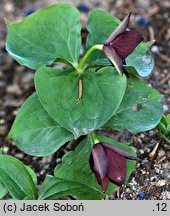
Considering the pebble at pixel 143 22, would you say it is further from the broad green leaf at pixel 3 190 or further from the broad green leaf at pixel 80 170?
the broad green leaf at pixel 3 190

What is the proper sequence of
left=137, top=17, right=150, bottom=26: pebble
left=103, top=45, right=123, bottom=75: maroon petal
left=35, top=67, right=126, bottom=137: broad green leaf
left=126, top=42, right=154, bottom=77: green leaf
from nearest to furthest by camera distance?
left=103, top=45, right=123, bottom=75: maroon petal → left=35, top=67, right=126, bottom=137: broad green leaf → left=126, top=42, right=154, bottom=77: green leaf → left=137, top=17, right=150, bottom=26: pebble

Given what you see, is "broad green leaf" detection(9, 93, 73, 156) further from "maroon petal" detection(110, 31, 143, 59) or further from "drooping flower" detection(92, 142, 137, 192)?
"maroon petal" detection(110, 31, 143, 59)

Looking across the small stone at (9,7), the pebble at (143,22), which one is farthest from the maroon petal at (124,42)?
the small stone at (9,7)

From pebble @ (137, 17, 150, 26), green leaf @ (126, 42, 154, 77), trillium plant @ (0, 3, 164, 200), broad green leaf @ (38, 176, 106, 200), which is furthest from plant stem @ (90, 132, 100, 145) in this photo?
pebble @ (137, 17, 150, 26)

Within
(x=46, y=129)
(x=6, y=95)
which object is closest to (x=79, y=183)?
(x=46, y=129)

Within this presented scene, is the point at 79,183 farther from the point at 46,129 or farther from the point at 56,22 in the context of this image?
the point at 56,22

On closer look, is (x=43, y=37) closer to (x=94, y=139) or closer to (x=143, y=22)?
(x=94, y=139)

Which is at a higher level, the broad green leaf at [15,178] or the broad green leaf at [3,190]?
the broad green leaf at [15,178]
